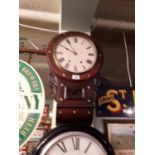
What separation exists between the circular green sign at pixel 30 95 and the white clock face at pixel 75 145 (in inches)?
12.5

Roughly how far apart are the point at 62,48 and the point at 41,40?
1.41 ft

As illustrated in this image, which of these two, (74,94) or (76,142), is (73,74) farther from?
(76,142)

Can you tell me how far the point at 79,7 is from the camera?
1.11m

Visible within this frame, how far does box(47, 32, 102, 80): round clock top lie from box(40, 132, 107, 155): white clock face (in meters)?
0.23

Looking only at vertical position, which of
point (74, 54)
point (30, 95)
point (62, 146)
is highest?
point (74, 54)

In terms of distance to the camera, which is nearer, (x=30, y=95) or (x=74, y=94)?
(x=74, y=94)

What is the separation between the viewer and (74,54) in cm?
100

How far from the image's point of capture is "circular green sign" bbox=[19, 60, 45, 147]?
3.97ft

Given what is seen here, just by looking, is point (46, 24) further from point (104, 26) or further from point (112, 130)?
point (112, 130)

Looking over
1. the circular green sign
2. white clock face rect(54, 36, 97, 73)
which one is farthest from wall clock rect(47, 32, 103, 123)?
the circular green sign

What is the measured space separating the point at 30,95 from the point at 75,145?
0.42 meters

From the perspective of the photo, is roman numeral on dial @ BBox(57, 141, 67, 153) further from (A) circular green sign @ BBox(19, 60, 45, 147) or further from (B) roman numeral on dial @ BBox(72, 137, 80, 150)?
(A) circular green sign @ BBox(19, 60, 45, 147)

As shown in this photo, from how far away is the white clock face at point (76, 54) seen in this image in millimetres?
974

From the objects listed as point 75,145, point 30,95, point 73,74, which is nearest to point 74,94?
point 73,74
